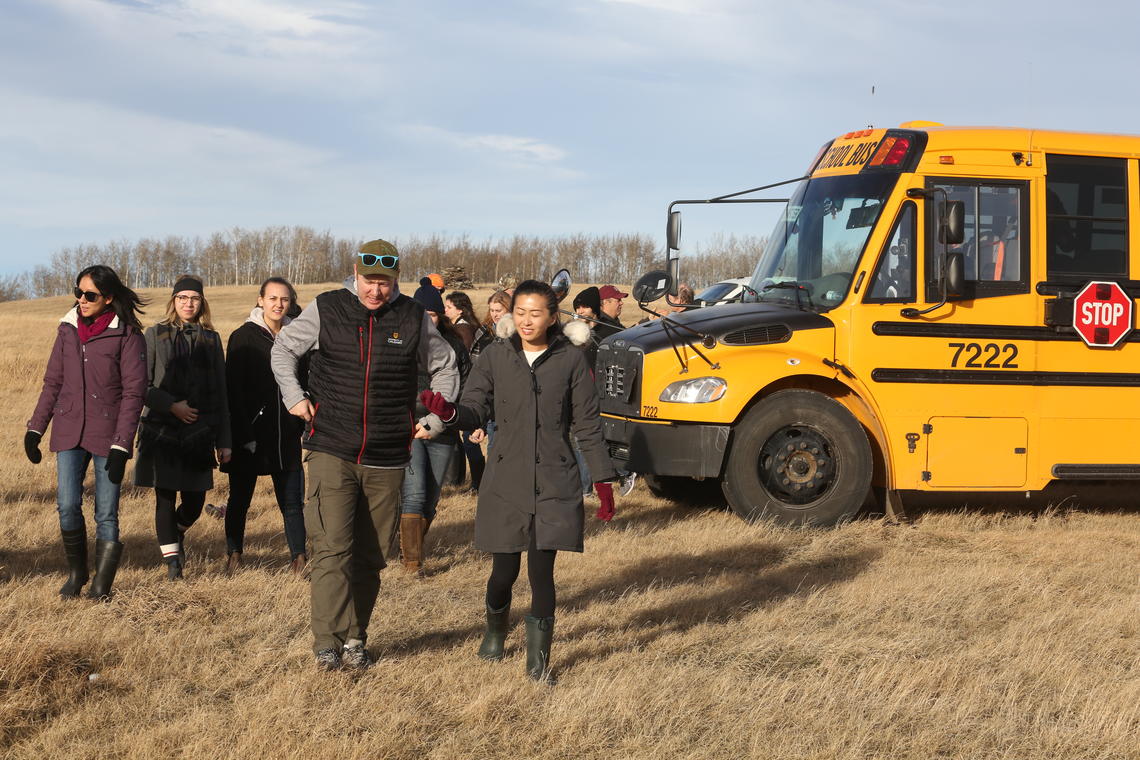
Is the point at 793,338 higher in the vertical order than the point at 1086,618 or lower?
higher

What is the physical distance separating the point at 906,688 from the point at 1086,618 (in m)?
1.89

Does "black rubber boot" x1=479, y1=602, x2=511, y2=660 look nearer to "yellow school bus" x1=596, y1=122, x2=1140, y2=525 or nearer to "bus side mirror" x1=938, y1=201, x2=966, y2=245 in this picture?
"yellow school bus" x1=596, y1=122, x2=1140, y2=525

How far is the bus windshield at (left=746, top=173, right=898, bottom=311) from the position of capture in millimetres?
8953

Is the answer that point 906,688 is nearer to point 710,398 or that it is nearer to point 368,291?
point 368,291

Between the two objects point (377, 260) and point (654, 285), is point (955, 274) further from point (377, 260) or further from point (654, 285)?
point (377, 260)

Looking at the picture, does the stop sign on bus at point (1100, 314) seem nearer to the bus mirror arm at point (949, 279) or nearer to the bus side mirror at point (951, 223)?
the bus mirror arm at point (949, 279)

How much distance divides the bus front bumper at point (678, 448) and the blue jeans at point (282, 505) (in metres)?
2.61

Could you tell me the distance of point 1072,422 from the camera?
353 inches

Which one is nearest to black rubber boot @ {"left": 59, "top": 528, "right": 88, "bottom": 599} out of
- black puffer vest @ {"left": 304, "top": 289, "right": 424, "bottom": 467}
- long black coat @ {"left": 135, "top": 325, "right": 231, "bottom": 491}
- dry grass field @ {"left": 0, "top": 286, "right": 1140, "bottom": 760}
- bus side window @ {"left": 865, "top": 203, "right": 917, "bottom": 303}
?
dry grass field @ {"left": 0, "top": 286, "right": 1140, "bottom": 760}

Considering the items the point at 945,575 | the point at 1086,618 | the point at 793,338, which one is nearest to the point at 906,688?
the point at 1086,618

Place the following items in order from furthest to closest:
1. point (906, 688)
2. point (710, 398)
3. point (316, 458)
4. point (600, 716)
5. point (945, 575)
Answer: point (710, 398), point (945, 575), point (316, 458), point (906, 688), point (600, 716)

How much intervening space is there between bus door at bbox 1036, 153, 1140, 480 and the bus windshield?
1302mm

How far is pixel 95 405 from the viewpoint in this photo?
6.43 m

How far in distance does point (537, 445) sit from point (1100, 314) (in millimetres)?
5660
